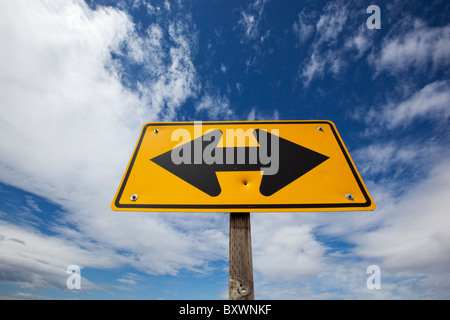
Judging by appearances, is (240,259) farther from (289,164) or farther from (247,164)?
(289,164)

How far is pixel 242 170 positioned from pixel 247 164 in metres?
0.08

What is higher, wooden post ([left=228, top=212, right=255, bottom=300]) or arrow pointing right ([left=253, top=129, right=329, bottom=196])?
arrow pointing right ([left=253, top=129, right=329, bottom=196])

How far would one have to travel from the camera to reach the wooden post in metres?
1.33

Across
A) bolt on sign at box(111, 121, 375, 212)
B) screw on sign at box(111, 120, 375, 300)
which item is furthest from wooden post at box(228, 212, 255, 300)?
bolt on sign at box(111, 121, 375, 212)

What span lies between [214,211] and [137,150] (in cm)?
97

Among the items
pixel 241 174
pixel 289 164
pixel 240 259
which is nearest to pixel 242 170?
pixel 241 174

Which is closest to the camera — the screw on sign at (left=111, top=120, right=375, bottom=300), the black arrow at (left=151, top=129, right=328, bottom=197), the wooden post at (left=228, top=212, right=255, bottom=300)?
the wooden post at (left=228, top=212, right=255, bottom=300)

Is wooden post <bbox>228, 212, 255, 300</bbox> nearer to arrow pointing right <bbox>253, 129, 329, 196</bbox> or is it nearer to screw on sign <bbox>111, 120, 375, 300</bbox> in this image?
screw on sign <bbox>111, 120, 375, 300</bbox>

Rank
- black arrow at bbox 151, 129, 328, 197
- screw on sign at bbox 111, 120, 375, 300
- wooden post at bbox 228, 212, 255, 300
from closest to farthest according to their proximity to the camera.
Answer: wooden post at bbox 228, 212, 255, 300 → screw on sign at bbox 111, 120, 375, 300 → black arrow at bbox 151, 129, 328, 197

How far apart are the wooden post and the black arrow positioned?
0.86 ft

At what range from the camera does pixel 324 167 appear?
1646mm
